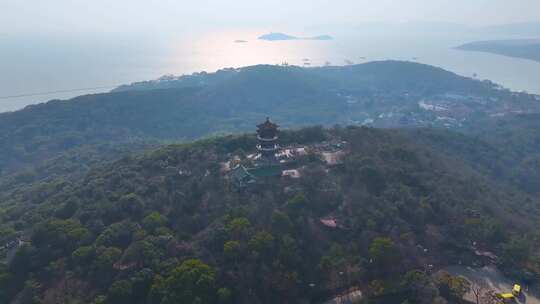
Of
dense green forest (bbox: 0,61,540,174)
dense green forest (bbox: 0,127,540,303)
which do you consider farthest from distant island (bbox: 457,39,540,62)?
dense green forest (bbox: 0,127,540,303)

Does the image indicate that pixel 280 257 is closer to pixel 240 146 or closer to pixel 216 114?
pixel 240 146

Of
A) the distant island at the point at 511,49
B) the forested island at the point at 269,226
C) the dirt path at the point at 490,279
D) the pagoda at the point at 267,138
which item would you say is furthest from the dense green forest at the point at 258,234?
the distant island at the point at 511,49

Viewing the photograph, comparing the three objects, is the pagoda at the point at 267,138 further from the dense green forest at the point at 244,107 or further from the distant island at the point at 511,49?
the distant island at the point at 511,49

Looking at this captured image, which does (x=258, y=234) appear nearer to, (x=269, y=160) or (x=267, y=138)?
(x=269, y=160)

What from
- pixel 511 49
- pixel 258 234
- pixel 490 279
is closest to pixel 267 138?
pixel 258 234


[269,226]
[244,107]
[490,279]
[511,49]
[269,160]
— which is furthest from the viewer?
[511,49]

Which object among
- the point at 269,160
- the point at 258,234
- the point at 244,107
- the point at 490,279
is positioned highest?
the point at 269,160

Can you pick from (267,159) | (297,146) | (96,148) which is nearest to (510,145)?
(297,146)
